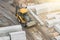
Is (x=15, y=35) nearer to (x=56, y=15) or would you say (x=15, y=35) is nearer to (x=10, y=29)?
(x=10, y=29)

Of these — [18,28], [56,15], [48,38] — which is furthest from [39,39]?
[56,15]

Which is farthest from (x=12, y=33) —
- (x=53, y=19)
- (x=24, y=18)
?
(x=53, y=19)

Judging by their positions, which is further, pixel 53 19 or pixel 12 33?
pixel 53 19

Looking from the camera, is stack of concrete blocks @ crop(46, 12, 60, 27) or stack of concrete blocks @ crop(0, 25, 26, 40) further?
stack of concrete blocks @ crop(46, 12, 60, 27)

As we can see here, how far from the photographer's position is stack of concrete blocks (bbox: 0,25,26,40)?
4.73 meters

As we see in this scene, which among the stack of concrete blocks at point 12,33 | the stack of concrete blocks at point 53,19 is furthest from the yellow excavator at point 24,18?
the stack of concrete blocks at point 12,33

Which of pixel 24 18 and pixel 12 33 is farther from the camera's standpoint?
pixel 24 18

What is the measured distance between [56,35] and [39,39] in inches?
18.4

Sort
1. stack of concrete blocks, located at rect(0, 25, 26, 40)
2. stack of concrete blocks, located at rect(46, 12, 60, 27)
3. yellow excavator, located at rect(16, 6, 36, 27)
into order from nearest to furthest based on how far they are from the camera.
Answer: stack of concrete blocks, located at rect(0, 25, 26, 40), stack of concrete blocks, located at rect(46, 12, 60, 27), yellow excavator, located at rect(16, 6, 36, 27)

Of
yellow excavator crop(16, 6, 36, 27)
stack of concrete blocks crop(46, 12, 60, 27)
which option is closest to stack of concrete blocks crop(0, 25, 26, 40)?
yellow excavator crop(16, 6, 36, 27)

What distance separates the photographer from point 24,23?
5648 mm

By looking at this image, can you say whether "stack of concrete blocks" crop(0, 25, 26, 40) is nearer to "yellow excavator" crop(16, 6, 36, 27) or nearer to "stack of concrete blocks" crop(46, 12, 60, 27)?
"yellow excavator" crop(16, 6, 36, 27)

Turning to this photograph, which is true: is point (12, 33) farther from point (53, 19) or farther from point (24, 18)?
point (53, 19)

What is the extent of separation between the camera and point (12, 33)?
4.76 m
